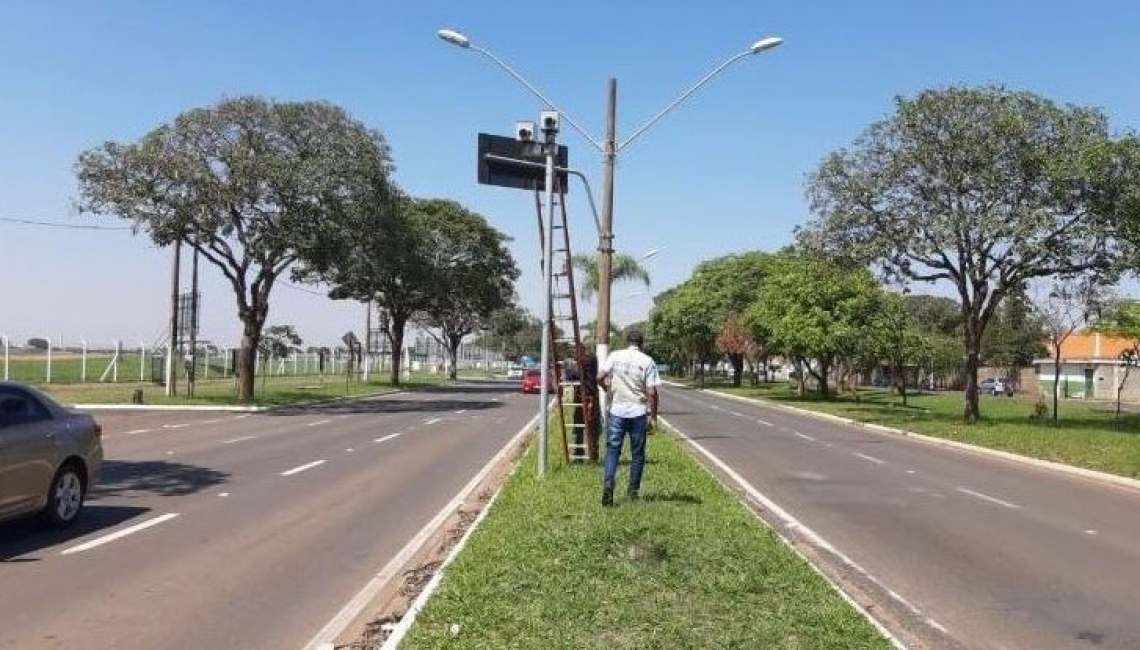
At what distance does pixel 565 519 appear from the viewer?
395 inches

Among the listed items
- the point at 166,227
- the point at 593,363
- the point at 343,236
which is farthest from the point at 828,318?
the point at 593,363

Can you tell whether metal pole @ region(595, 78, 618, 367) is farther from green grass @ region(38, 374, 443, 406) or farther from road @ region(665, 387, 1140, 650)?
green grass @ region(38, 374, 443, 406)

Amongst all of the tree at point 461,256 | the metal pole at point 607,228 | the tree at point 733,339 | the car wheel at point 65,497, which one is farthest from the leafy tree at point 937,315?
the car wheel at point 65,497

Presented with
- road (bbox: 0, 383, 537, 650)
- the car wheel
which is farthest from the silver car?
road (bbox: 0, 383, 537, 650)

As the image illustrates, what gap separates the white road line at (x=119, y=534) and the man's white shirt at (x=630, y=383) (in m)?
4.72

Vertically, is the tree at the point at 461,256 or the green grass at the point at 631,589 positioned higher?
the tree at the point at 461,256

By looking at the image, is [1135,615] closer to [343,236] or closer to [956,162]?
[956,162]

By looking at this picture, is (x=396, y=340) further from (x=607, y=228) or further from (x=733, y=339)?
(x=607, y=228)

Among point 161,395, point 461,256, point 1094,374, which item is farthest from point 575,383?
point 1094,374

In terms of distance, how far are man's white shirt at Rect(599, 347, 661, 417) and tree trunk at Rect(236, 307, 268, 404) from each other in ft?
95.1

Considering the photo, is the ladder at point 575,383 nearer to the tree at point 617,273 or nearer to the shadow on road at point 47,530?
the shadow on road at point 47,530

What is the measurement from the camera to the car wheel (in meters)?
10.2

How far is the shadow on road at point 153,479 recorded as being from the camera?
13.4m

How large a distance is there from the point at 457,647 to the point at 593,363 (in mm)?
10983
